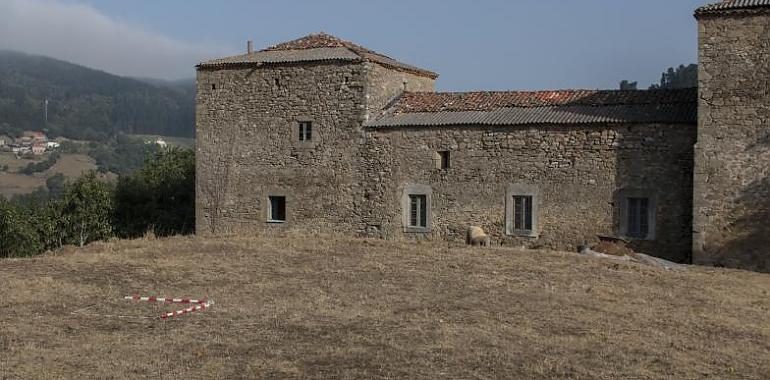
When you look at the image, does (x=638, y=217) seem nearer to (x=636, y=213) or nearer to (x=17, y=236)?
(x=636, y=213)

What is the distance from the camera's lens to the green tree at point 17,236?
44875 mm

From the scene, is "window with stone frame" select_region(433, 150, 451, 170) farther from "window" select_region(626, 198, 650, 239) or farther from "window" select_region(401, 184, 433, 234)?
"window" select_region(626, 198, 650, 239)

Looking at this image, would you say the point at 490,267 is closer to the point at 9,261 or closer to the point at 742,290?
the point at 742,290

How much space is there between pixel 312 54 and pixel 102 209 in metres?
25.4

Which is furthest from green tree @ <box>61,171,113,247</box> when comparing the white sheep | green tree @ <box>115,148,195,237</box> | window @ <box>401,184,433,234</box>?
the white sheep

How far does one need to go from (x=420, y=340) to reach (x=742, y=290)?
8163 mm

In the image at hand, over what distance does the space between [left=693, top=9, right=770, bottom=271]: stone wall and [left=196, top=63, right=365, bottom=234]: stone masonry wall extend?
9.60 m

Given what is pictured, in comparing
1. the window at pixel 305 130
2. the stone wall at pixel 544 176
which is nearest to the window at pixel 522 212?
the stone wall at pixel 544 176

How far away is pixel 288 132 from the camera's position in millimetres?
24844

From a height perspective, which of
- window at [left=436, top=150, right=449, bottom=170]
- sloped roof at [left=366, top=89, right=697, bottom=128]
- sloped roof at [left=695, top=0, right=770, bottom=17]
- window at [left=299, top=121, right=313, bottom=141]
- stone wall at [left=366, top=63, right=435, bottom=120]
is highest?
sloped roof at [left=695, top=0, right=770, bottom=17]

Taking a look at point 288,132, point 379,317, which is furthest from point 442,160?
point 379,317

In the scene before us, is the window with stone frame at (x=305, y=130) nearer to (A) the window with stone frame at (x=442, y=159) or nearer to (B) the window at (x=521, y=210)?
(A) the window with stone frame at (x=442, y=159)

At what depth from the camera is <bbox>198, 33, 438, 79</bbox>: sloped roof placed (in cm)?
2427

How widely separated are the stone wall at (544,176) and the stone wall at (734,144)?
761mm
